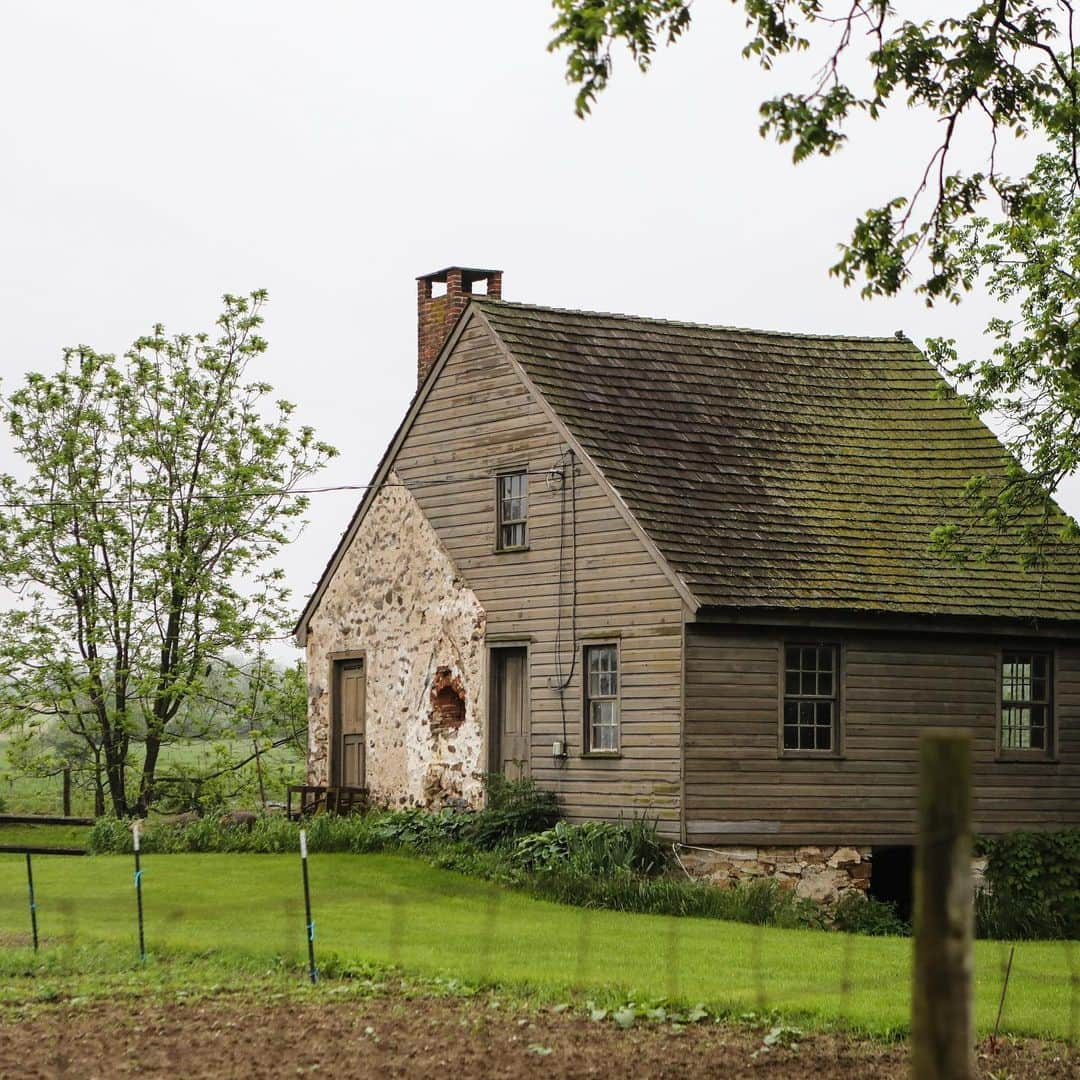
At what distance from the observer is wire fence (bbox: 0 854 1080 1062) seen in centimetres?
1314

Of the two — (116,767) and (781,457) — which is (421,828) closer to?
(781,457)

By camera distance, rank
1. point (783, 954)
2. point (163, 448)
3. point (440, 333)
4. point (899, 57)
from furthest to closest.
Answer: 1. point (163, 448)
2. point (440, 333)
3. point (783, 954)
4. point (899, 57)

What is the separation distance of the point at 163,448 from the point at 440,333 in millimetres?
7680

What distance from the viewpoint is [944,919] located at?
486 centimetres

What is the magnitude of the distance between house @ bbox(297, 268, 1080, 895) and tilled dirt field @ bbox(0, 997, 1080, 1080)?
10.7 metres

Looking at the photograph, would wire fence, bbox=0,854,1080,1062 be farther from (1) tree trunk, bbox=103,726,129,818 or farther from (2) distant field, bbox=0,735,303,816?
(2) distant field, bbox=0,735,303,816

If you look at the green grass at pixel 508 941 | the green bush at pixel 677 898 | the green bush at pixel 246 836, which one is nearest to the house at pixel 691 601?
the green bush at pixel 246 836

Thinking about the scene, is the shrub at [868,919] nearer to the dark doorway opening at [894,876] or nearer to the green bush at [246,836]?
the dark doorway opening at [894,876]

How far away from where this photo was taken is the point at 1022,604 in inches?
984

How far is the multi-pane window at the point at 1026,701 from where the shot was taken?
25.1 m

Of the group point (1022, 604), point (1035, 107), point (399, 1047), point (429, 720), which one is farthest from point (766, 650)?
point (399, 1047)

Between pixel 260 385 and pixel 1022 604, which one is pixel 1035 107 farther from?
pixel 260 385

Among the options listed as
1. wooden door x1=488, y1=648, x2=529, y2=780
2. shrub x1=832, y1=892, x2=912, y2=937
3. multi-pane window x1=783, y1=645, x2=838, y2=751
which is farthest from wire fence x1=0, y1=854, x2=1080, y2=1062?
multi-pane window x1=783, y1=645, x2=838, y2=751

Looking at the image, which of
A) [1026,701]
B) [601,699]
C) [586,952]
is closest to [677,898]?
[601,699]
